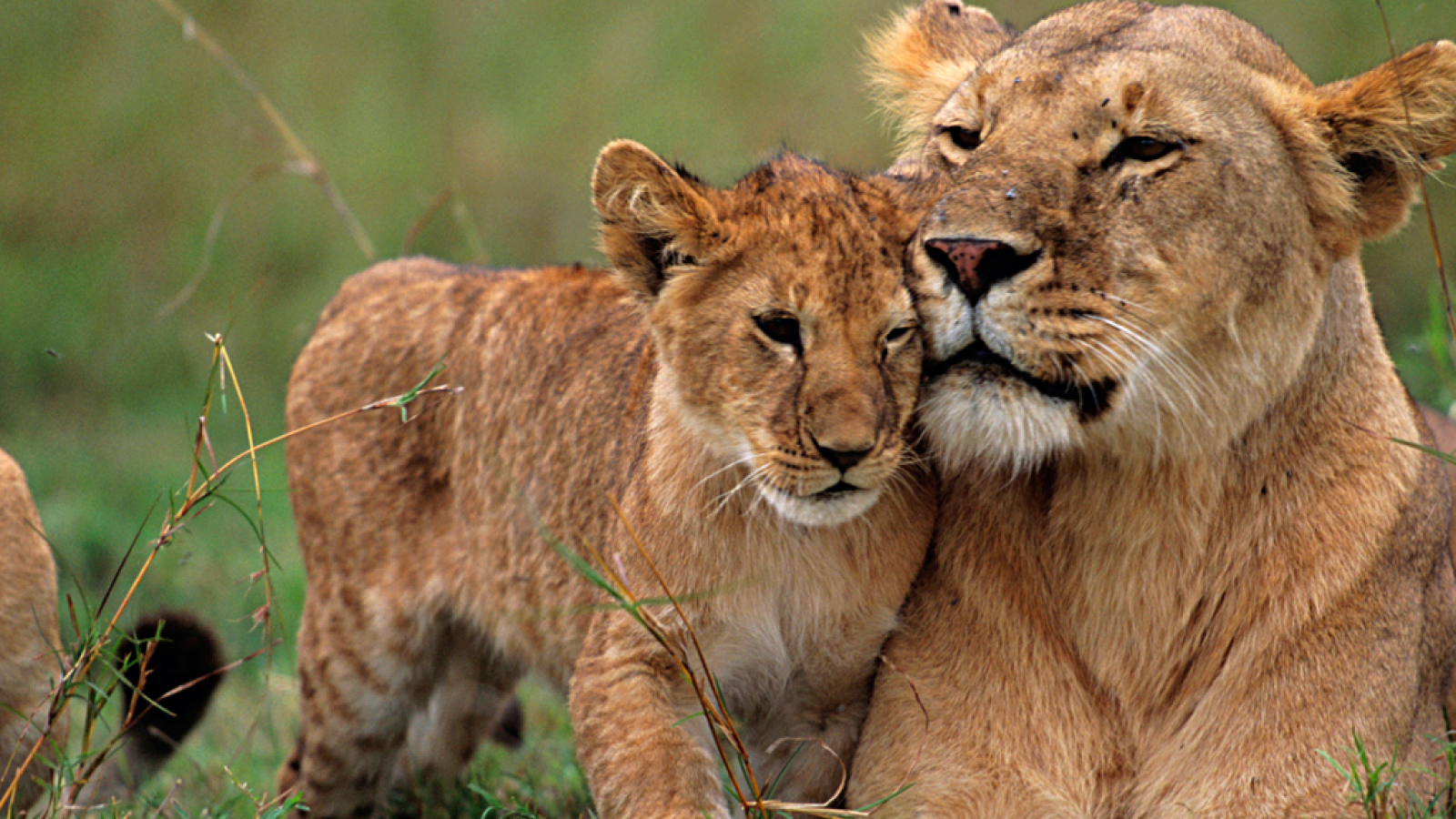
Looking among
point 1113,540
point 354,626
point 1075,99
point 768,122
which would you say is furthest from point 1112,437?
point 768,122

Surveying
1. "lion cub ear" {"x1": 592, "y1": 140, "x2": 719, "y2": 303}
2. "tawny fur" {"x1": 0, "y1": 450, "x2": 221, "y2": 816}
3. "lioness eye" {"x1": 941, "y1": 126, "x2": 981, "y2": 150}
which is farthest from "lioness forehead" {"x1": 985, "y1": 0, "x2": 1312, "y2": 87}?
"tawny fur" {"x1": 0, "y1": 450, "x2": 221, "y2": 816}

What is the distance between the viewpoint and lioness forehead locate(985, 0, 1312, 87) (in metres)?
2.60

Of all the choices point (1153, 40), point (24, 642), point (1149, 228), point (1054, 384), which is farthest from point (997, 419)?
point (24, 642)

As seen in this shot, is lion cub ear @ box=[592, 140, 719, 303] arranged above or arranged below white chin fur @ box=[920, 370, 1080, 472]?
above

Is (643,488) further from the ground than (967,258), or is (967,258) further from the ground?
(967,258)

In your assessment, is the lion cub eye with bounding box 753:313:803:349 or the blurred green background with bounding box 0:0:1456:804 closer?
the lion cub eye with bounding box 753:313:803:349

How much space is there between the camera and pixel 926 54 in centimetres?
324

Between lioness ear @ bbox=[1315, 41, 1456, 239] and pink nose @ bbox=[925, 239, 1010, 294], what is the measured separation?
65 cm

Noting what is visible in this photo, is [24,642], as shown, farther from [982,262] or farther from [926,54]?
[926,54]

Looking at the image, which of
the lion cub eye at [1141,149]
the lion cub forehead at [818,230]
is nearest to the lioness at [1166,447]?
the lion cub eye at [1141,149]

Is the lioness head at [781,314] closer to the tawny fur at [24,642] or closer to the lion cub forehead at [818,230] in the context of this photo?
the lion cub forehead at [818,230]

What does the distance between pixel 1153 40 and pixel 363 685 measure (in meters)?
2.30

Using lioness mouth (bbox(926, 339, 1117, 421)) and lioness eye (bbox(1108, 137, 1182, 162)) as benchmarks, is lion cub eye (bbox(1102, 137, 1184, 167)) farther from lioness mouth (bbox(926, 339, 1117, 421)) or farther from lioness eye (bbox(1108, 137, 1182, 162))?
lioness mouth (bbox(926, 339, 1117, 421))

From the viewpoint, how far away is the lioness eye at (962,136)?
8.99ft
